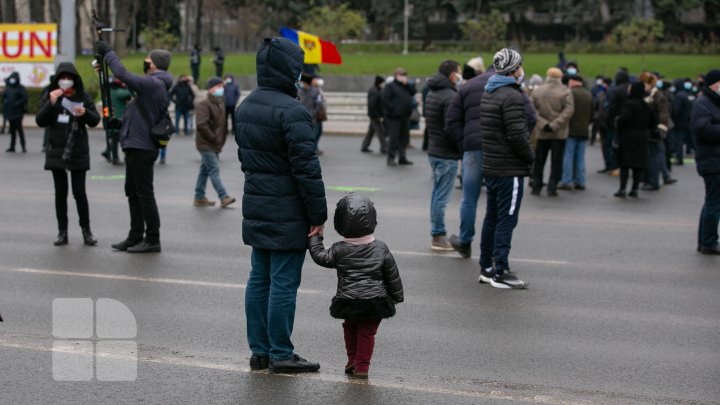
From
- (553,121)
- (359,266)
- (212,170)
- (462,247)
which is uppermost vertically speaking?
(359,266)

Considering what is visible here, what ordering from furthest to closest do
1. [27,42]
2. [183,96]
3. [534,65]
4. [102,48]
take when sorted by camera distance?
[534,65] < [27,42] < [183,96] < [102,48]

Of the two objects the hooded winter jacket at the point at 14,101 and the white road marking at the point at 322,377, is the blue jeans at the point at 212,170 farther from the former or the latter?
the hooded winter jacket at the point at 14,101

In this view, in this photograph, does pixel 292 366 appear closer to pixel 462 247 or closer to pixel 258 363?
pixel 258 363

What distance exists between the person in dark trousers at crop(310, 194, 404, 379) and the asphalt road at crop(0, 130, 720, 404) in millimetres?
453

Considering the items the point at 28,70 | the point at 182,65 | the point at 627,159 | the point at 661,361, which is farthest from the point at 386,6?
the point at 661,361

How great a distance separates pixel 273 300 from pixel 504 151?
143 inches

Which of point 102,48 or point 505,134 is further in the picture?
point 102,48

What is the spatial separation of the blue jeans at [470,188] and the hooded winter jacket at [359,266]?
15.4 ft

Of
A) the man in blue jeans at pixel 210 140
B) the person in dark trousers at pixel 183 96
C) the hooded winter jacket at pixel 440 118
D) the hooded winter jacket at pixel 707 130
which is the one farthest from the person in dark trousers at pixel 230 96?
the hooded winter jacket at pixel 707 130

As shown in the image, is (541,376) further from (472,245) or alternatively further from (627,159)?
(627,159)

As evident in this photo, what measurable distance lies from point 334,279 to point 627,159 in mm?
8024

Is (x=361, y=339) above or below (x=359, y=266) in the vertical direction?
below

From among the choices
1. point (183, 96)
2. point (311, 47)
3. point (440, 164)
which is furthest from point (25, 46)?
point (440, 164)

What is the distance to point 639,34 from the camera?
58500mm
